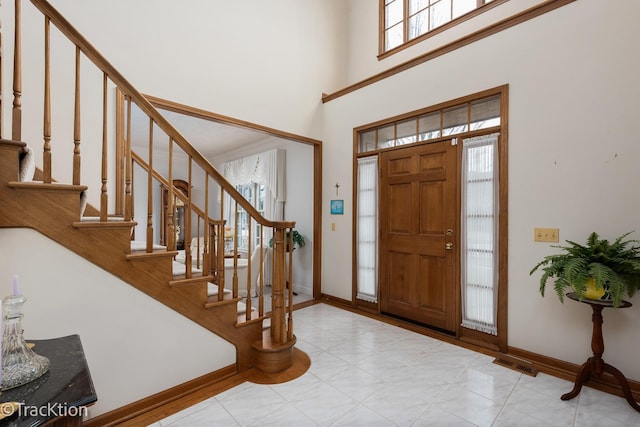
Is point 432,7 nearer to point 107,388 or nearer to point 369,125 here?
point 369,125

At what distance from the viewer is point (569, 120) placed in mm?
2438

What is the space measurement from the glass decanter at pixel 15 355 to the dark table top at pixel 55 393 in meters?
0.03

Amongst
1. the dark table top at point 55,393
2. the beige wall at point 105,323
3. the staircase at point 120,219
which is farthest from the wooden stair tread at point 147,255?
the dark table top at point 55,393

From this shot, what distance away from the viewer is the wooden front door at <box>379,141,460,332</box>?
3146 mm

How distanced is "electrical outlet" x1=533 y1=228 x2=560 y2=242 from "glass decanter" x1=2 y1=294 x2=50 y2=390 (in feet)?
10.7

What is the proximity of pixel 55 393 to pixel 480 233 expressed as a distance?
10.4 feet

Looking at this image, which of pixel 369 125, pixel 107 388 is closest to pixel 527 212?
pixel 369 125

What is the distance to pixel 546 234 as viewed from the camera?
2.54m

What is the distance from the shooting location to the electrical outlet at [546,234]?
249 centimetres

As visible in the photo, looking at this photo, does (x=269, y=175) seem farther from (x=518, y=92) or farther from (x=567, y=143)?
(x=567, y=143)

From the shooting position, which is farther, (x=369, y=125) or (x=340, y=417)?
(x=369, y=125)

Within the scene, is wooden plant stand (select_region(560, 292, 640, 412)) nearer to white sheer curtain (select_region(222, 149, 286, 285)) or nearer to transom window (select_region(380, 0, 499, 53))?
transom window (select_region(380, 0, 499, 53))

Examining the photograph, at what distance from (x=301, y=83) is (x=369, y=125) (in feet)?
3.87

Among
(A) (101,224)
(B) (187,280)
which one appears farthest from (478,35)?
(A) (101,224)
